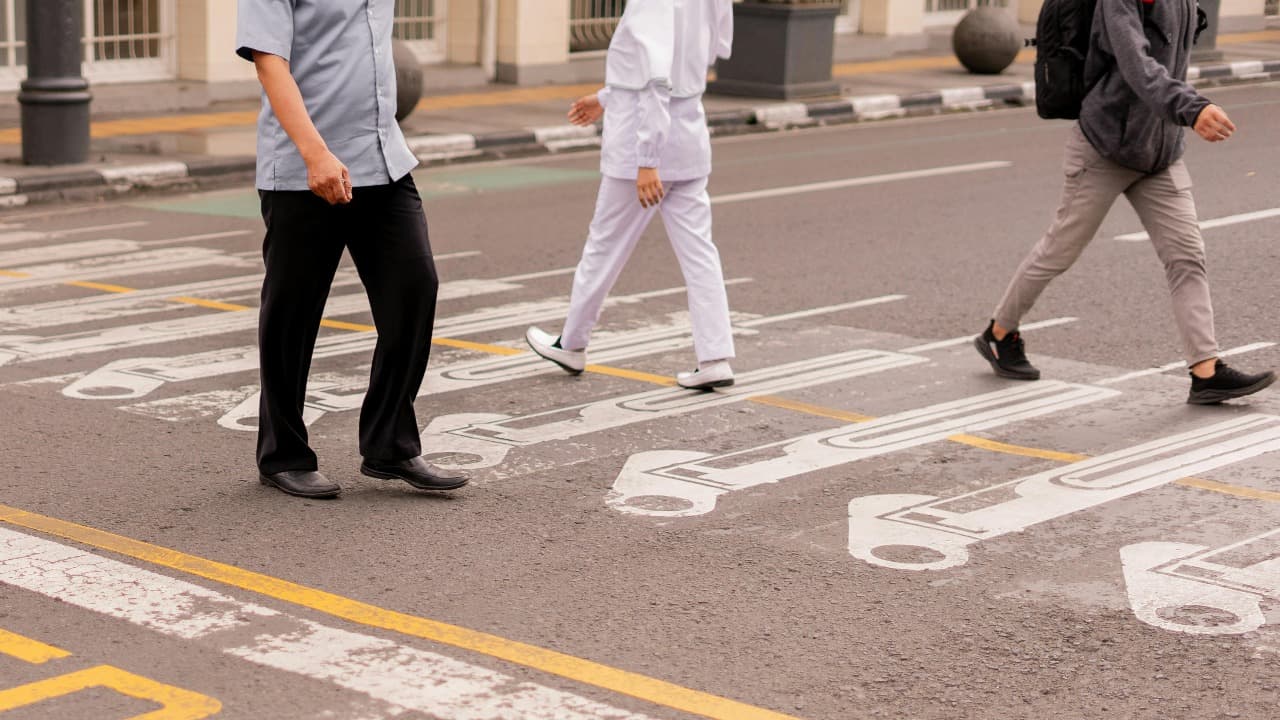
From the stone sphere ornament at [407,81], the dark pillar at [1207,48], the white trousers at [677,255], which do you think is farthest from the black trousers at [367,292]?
the dark pillar at [1207,48]

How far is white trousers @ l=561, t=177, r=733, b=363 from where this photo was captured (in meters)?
7.15

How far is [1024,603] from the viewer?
475 cm

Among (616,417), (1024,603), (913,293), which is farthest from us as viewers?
(913,293)

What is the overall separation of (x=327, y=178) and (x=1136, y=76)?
314cm

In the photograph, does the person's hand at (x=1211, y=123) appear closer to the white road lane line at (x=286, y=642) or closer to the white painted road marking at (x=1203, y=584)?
the white painted road marking at (x=1203, y=584)

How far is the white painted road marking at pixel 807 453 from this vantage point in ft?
18.8

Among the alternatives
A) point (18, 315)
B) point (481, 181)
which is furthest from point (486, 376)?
point (481, 181)

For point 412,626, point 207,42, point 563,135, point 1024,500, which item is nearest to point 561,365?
point 1024,500

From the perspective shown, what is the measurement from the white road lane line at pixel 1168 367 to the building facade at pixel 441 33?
908 cm

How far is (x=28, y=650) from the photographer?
4234mm

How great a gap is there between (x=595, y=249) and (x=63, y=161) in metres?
7.59

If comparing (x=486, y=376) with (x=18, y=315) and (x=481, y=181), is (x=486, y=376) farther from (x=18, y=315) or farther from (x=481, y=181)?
(x=481, y=181)

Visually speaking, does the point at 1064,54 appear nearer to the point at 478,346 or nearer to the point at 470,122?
the point at 478,346

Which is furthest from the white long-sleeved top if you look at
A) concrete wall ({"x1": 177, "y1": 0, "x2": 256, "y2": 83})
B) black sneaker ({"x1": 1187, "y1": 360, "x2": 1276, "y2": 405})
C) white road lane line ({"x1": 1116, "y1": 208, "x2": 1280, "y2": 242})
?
concrete wall ({"x1": 177, "y1": 0, "x2": 256, "y2": 83})
